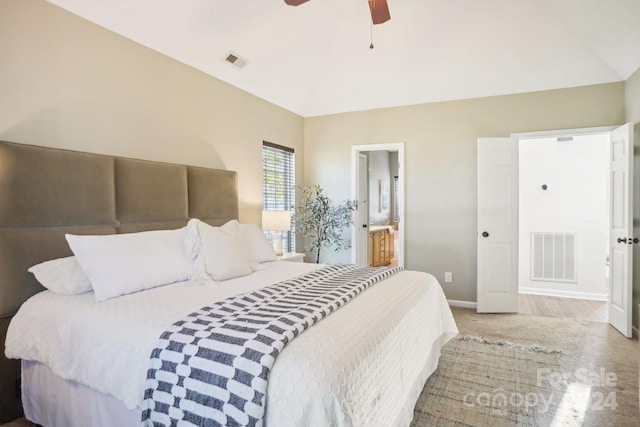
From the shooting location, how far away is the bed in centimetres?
124

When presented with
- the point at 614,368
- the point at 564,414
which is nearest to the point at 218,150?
the point at 564,414

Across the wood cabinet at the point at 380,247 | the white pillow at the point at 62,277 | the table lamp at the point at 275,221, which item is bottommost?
the wood cabinet at the point at 380,247

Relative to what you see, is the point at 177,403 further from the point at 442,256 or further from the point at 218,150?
the point at 442,256

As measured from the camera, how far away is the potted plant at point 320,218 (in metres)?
4.88

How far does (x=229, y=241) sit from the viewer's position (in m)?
2.64

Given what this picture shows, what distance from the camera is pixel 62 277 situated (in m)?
2.01

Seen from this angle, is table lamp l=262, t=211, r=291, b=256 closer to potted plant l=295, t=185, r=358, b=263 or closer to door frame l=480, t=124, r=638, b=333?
potted plant l=295, t=185, r=358, b=263

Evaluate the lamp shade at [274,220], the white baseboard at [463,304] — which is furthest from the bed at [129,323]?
the white baseboard at [463,304]

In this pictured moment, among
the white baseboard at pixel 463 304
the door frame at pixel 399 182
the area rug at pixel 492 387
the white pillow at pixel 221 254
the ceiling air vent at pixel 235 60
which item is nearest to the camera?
the area rug at pixel 492 387

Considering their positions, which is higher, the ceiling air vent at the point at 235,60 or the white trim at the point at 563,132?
the ceiling air vent at the point at 235,60

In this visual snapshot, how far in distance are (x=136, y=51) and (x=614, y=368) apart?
4.51m

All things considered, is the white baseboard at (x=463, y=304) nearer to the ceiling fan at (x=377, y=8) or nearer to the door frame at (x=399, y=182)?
the door frame at (x=399, y=182)

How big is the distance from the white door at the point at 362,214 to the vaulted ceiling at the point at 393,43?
1.15 m

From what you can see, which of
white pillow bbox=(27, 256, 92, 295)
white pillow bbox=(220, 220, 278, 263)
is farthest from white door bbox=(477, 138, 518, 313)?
white pillow bbox=(27, 256, 92, 295)
